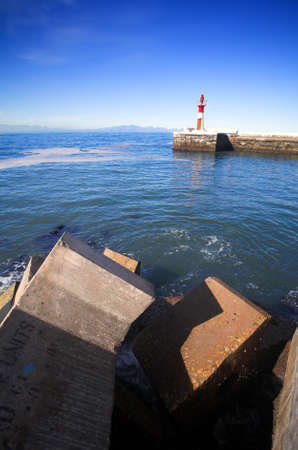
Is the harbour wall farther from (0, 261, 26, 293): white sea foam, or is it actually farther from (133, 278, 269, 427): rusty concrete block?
(133, 278, 269, 427): rusty concrete block

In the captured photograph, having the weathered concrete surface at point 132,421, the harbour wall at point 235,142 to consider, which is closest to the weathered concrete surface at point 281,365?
the weathered concrete surface at point 132,421

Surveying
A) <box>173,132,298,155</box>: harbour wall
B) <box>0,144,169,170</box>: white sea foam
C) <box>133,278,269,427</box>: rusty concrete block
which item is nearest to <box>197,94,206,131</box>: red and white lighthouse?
<box>173,132,298,155</box>: harbour wall

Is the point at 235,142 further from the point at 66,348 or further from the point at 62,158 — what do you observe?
the point at 66,348

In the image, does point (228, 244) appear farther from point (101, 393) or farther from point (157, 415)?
point (101, 393)

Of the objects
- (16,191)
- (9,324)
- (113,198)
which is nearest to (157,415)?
(9,324)

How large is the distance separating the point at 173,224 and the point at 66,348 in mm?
7151

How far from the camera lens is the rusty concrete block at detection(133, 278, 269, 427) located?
7.06ft

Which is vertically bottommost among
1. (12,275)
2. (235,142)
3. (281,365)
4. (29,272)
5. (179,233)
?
(12,275)

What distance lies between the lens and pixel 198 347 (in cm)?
236

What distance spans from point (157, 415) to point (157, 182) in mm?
13943

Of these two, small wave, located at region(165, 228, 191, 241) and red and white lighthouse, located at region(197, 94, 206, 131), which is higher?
red and white lighthouse, located at region(197, 94, 206, 131)

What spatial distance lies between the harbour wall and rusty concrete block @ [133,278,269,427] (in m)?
30.3

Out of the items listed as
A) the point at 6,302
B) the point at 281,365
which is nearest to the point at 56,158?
the point at 6,302

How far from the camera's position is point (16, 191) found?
42.4ft
